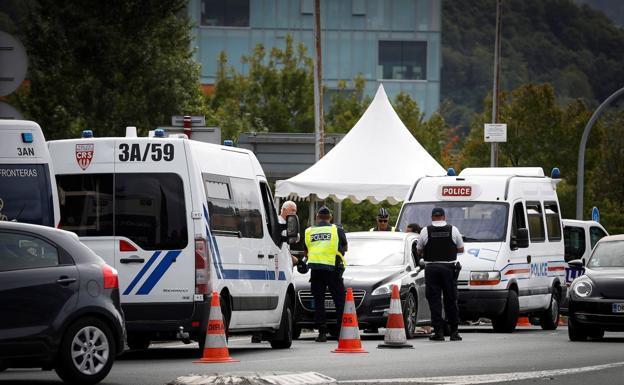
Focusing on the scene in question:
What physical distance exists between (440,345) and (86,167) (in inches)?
223

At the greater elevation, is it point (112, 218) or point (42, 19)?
point (42, 19)

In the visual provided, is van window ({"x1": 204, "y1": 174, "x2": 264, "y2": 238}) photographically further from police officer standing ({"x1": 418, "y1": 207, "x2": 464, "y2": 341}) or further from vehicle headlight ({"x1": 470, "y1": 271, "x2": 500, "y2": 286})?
vehicle headlight ({"x1": 470, "y1": 271, "x2": 500, "y2": 286})

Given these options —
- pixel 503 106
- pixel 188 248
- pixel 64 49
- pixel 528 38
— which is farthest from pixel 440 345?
pixel 528 38

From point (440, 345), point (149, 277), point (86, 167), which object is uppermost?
point (86, 167)

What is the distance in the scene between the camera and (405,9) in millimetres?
94188

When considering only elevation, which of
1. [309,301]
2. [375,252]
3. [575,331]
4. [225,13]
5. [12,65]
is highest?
[225,13]

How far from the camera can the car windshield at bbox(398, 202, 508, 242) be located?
26.0 m

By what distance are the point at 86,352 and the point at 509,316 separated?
12.5m

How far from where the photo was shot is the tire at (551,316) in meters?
27.8

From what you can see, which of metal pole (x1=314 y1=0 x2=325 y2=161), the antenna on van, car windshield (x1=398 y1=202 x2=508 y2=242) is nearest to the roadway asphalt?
the antenna on van

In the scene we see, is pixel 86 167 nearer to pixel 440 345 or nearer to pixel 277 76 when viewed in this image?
pixel 440 345

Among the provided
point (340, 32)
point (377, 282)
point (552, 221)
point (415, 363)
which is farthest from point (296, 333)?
point (340, 32)

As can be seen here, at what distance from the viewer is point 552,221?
28.4 metres

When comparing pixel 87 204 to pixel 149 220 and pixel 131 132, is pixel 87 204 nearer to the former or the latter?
pixel 149 220
